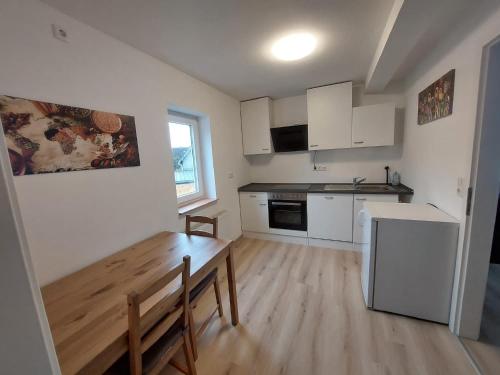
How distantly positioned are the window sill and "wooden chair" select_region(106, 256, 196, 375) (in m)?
1.26

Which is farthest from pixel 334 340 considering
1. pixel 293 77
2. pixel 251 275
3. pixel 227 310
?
pixel 293 77

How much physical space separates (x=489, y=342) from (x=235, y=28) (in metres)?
2.80

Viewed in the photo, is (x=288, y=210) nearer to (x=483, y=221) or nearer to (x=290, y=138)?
(x=290, y=138)

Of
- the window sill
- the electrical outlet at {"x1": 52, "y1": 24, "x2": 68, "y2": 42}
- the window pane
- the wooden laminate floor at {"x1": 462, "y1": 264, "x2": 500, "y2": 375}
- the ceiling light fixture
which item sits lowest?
the wooden laminate floor at {"x1": 462, "y1": 264, "x2": 500, "y2": 375}

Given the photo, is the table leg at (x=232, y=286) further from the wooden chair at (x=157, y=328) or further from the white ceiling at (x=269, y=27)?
the white ceiling at (x=269, y=27)

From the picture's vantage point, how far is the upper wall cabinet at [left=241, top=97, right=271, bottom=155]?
3.32 metres

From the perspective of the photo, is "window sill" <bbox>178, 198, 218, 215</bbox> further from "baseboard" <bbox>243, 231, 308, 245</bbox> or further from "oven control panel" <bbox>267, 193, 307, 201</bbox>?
"baseboard" <bbox>243, 231, 308, 245</bbox>

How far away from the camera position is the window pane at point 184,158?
2.52 m

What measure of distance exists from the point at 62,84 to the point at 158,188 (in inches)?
39.0

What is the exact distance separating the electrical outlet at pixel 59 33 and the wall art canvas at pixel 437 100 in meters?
2.65

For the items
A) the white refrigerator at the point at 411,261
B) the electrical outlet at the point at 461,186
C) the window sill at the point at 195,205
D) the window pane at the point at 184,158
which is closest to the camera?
the electrical outlet at the point at 461,186

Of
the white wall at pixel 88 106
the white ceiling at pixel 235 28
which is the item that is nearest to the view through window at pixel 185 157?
the white wall at pixel 88 106

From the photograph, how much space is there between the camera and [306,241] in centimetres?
311

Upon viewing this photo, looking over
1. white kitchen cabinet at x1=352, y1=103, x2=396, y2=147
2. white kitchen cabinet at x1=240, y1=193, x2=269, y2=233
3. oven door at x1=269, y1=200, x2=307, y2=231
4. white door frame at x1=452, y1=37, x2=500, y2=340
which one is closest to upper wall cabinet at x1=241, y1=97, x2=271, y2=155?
white kitchen cabinet at x1=240, y1=193, x2=269, y2=233
